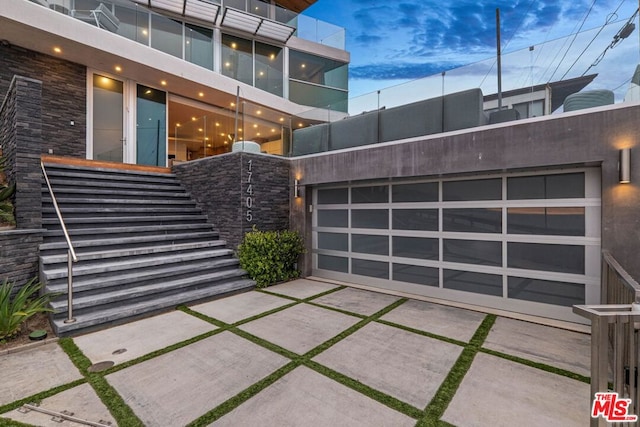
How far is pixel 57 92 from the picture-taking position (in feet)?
26.9

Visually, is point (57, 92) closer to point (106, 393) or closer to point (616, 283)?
point (106, 393)

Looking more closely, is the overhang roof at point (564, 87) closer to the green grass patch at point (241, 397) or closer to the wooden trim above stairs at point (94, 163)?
the green grass patch at point (241, 397)

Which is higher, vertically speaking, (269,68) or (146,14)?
(146,14)

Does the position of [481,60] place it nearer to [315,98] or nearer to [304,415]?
[304,415]

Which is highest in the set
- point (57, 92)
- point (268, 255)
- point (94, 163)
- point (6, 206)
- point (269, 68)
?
point (269, 68)

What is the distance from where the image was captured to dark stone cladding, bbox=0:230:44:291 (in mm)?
4070

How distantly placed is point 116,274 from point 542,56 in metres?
7.96

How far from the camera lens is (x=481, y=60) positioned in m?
5.38

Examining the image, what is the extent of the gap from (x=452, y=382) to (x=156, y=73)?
10.9m

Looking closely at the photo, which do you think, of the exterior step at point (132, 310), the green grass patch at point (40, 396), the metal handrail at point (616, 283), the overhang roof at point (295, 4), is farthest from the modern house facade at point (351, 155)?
the green grass patch at point (40, 396)

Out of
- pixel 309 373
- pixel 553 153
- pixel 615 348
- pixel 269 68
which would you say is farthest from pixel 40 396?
pixel 269 68

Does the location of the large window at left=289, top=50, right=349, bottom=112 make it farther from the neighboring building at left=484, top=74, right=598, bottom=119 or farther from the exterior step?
the exterior step

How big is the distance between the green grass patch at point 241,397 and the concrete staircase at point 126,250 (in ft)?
8.58

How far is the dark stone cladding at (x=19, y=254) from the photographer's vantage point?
4.07 m
